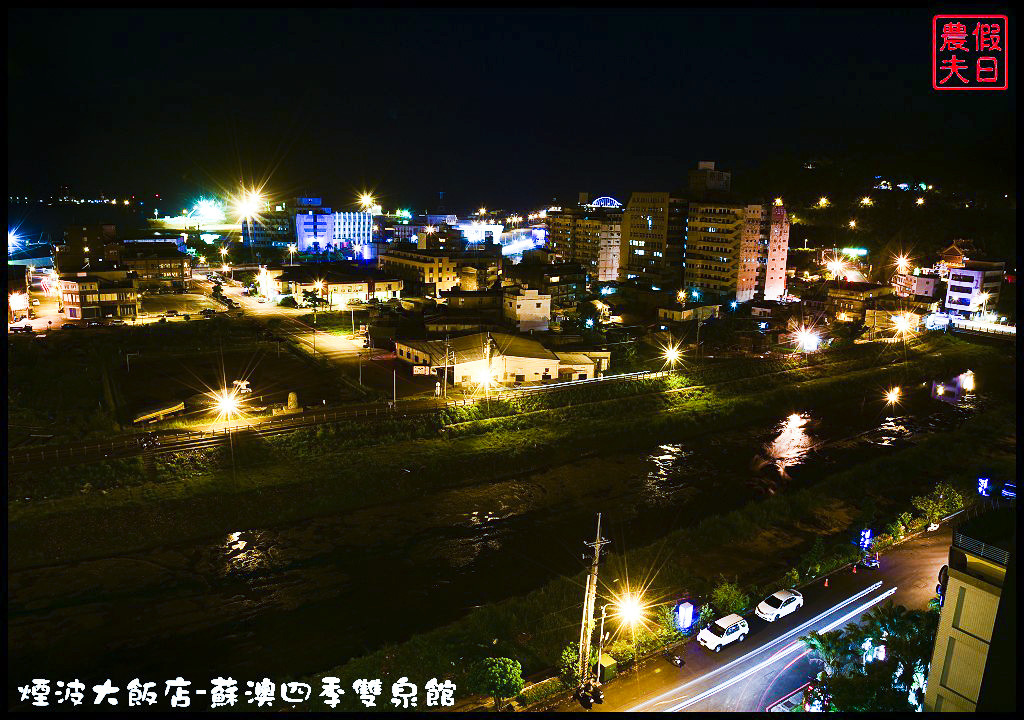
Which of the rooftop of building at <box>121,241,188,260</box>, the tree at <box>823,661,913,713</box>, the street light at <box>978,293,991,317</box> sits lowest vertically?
the tree at <box>823,661,913,713</box>

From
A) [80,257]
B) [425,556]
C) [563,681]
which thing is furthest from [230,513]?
[80,257]

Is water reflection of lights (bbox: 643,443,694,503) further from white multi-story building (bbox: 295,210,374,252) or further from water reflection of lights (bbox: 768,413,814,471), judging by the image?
white multi-story building (bbox: 295,210,374,252)

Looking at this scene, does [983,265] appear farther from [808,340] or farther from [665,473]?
[665,473]

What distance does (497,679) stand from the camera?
5633 mm

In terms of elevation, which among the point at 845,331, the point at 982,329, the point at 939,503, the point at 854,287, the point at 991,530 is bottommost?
the point at 939,503

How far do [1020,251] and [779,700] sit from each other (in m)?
4.42

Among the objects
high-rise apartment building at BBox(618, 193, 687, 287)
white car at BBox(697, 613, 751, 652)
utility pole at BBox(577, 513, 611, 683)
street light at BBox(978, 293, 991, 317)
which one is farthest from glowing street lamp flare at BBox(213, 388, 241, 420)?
street light at BBox(978, 293, 991, 317)

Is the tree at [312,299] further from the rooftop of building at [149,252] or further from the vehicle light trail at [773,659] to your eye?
the vehicle light trail at [773,659]

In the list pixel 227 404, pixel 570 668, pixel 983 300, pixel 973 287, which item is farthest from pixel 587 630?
pixel 983 300

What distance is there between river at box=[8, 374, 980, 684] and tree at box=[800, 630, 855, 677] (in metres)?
3.64

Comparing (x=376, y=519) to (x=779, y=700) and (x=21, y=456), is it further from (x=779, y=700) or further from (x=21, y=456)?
(x=779, y=700)

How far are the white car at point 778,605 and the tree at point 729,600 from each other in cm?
15

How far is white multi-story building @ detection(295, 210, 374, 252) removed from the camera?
33.4 meters

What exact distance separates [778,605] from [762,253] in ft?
68.0
